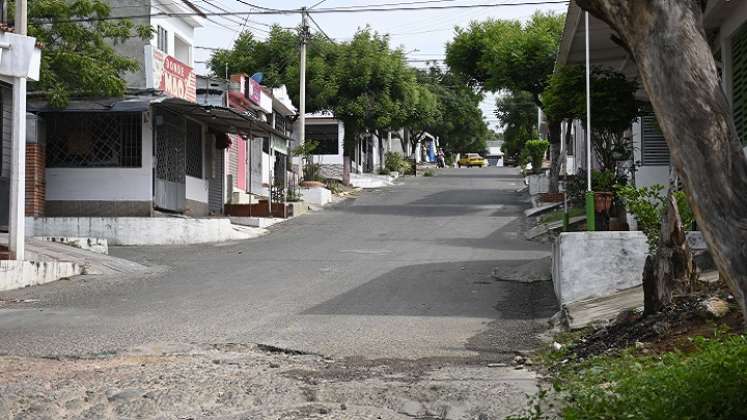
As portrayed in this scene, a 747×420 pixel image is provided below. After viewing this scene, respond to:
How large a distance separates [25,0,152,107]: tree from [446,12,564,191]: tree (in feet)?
44.1

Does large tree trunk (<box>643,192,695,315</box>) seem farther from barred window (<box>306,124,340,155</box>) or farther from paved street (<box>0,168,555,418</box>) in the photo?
barred window (<box>306,124,340,155</box>)

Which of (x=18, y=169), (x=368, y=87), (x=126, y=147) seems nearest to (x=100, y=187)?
(x=126, y=147)

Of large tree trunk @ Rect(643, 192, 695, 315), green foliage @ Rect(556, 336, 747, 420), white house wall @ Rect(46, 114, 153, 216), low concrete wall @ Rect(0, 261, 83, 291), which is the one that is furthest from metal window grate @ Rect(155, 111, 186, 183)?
green foliage @ Rect(556, 336, 747, 420)

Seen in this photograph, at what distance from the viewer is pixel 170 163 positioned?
952 inches

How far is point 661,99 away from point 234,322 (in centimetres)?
711

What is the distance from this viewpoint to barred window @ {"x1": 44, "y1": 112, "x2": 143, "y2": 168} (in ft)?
74.2

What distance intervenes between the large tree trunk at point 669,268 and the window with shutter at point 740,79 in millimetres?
3589

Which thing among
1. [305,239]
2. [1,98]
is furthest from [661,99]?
[305,239]

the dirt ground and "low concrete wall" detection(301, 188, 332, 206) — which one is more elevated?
"low concrete wall" detection(301, 188, 332, 206)

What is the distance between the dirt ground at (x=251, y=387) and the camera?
649 cm

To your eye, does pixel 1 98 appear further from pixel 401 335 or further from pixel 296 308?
pixel 401 335

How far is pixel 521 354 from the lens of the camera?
29.3 feet

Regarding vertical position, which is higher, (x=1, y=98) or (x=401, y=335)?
(x=1, y=98)

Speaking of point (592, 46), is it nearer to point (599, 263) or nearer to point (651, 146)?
point (651, 146)
